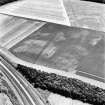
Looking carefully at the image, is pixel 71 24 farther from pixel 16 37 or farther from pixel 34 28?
pixel 16 37

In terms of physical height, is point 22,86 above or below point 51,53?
above

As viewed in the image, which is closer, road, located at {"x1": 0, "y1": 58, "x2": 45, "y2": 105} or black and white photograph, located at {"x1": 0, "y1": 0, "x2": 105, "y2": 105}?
road, located at {"x1": 0, "y1": 58, "x2": 45, "y2": 105}

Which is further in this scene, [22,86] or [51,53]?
[51,53]

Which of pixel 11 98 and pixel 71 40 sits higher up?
pixel 11 98

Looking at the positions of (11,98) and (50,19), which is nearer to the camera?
(11,98)

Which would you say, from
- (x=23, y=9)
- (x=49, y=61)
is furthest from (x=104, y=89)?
(x=23, y=9)

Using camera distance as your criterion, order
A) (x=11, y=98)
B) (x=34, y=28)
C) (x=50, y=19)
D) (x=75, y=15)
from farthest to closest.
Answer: (x=75, y=15)
(x=50, y=19)
(x=34, y=28)
(x=11, y=98)

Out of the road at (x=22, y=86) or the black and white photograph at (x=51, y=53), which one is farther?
the black and white photograph at (x=51, y=53)

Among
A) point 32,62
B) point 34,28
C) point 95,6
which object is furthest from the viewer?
point 95,6
